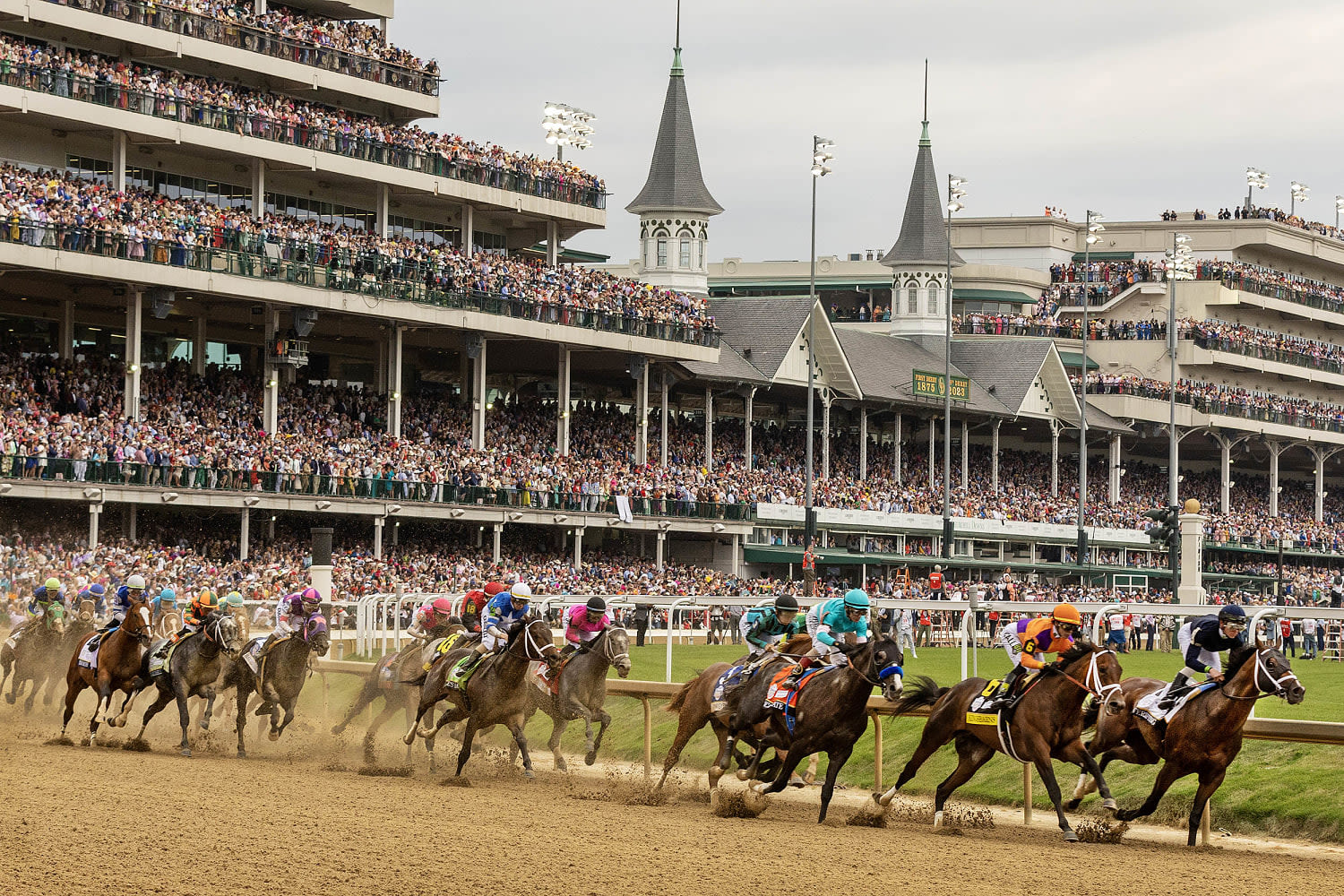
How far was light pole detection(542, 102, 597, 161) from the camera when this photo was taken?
152 feet

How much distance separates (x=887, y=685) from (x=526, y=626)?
154 inches

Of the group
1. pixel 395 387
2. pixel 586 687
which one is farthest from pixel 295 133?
pixel 586 687

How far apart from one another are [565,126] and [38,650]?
28.9m

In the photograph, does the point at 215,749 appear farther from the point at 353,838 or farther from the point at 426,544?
the point at 426,544

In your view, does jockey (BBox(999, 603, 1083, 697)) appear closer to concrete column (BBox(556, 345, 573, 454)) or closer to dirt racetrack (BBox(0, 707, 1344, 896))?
dirt racetrack (BBox(0, 707, 1344, 896))

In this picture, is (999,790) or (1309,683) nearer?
(999,790)

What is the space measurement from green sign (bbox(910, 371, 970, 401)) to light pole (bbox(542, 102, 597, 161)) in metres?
12.4

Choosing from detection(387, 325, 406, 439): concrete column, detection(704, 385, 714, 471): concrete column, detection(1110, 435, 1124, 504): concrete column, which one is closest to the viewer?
detection(387, 325, 406, 439): concrete column

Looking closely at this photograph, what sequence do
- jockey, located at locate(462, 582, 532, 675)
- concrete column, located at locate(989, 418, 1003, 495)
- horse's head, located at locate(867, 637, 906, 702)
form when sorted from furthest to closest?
1. concrete column, located at locate(989, 418, 1003, 495)
2. jockey, located at locate(462, 582, 532, 675)
3. horse's head, located at locate(867, 637, 906, 702)

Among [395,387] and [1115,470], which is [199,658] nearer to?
[395,387]

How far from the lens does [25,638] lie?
2011cm

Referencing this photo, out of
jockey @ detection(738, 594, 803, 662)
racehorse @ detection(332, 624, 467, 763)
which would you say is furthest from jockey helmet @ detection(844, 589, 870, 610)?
racehorse @ detection(332, 624, 467, 763)

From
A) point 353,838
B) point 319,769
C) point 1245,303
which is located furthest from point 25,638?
point 1245,303

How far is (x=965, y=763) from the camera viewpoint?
13164mm
